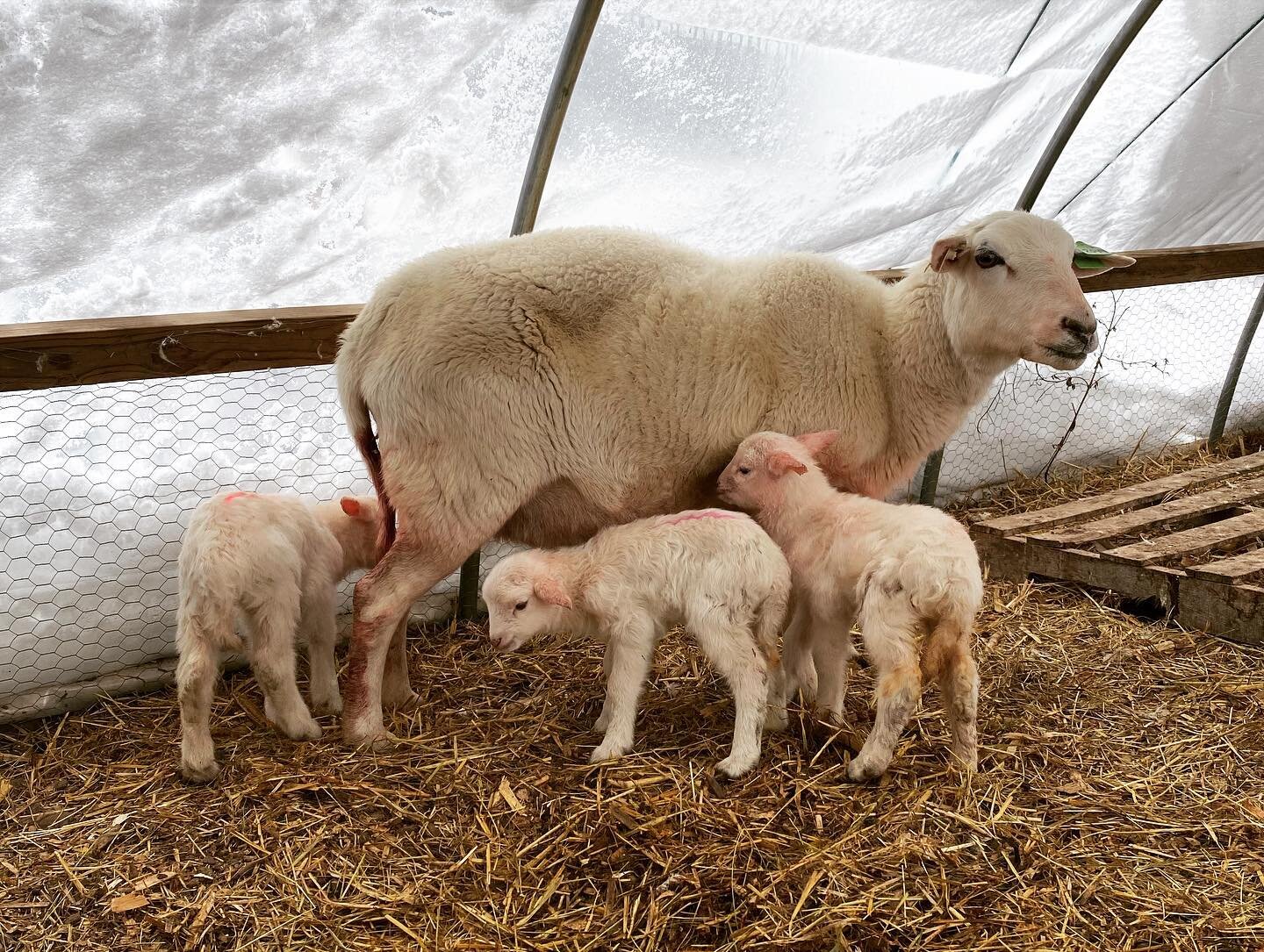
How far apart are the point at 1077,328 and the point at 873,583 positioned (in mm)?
1143

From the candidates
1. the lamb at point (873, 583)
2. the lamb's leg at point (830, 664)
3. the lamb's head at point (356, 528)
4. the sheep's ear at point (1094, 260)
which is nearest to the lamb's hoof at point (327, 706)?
the lamb's head at point (356, 528)

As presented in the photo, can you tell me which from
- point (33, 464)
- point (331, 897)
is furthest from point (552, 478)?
point (33, 464)

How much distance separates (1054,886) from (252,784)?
2184 millimetres

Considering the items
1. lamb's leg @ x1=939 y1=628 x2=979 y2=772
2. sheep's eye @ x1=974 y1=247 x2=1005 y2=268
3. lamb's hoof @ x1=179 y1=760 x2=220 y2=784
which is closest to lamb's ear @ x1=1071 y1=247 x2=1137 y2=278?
sheep's eye @ x1=974 y1=247 x2=1005 y2=268

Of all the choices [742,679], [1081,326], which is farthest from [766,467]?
[1081,326]

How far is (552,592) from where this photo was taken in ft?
10.1

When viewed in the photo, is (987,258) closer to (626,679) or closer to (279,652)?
(626,679)

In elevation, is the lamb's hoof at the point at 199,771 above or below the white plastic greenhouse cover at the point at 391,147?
below

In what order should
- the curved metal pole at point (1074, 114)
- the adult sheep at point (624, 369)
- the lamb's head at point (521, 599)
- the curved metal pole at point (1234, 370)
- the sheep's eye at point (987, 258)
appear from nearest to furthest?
the lamb's head at point (521, 599)
the adult sheep at point (624, 369)
the sheep's eye at point (987, 258)
the curved metal pole at point (1074, 114)
the curved metal pole at point (1234, 370)

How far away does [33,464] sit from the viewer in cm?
361

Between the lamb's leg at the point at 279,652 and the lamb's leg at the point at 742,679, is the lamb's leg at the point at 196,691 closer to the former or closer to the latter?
the lamb's leg at the point at 279,652

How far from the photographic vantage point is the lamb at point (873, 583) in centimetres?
289

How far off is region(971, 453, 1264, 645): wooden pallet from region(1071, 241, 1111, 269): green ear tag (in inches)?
54.7

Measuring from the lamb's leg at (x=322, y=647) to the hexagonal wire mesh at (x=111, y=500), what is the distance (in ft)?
2.11
